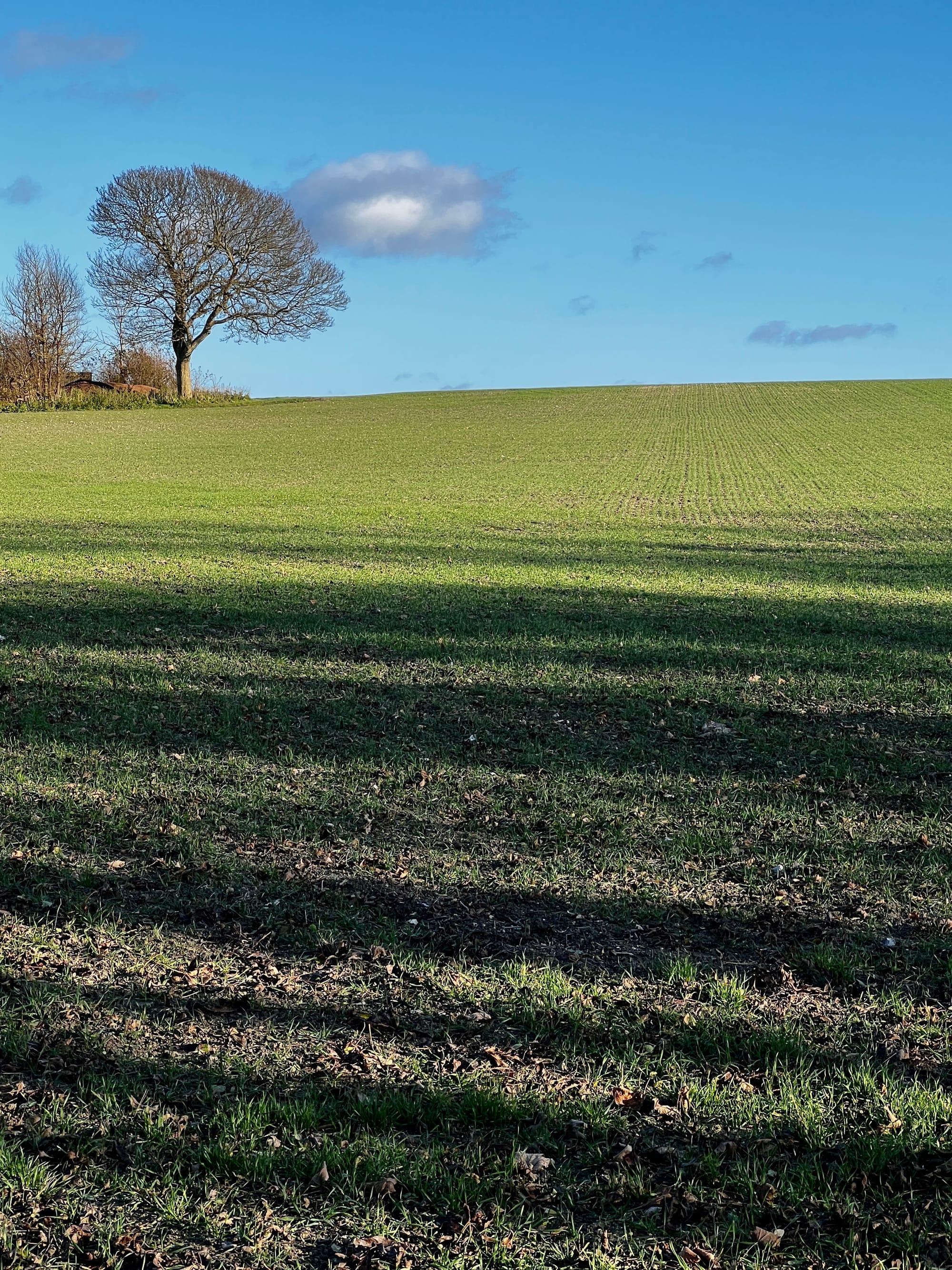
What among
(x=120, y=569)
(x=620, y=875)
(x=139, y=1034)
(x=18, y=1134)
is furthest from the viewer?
(x=120, y=569)

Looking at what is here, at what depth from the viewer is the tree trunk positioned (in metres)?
68.0

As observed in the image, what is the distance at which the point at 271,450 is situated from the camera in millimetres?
42844

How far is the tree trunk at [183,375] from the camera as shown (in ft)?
223

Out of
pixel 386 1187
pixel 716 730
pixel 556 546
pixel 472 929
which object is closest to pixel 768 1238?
pixel 386 1187

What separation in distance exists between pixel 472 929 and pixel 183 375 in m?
69.6

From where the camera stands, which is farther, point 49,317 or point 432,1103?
point 49,317

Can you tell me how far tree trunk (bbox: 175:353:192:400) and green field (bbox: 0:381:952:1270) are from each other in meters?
58.9

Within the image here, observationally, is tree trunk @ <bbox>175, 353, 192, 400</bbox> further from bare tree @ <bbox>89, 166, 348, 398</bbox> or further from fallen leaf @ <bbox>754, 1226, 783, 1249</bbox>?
fallen leaf @ <bbox>754, 1226, 783, 1249</bbox>

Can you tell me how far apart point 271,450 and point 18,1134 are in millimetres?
41072

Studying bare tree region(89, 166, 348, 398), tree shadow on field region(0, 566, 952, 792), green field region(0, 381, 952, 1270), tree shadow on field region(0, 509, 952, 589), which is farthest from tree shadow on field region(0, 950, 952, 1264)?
bare tree region(89, 166, 348, 398)

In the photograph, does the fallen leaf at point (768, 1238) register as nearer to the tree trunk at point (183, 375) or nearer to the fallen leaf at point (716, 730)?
the fallen leaf at point (716, 730)

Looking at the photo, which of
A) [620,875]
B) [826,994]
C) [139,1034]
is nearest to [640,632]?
[620,875]

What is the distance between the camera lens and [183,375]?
68.9 meters

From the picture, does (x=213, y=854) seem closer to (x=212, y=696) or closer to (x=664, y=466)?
(x=212, y=696)
